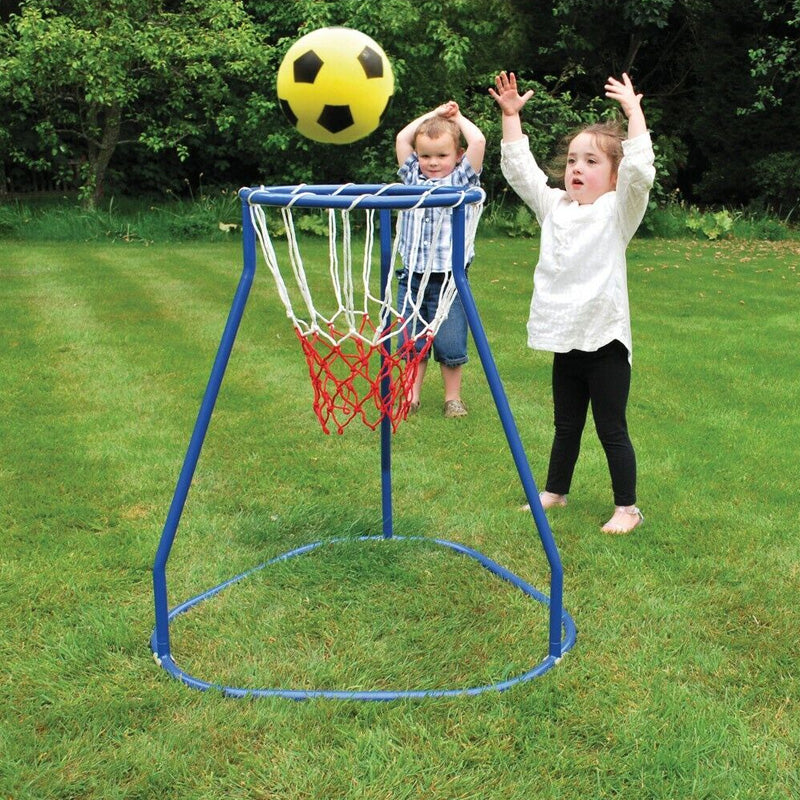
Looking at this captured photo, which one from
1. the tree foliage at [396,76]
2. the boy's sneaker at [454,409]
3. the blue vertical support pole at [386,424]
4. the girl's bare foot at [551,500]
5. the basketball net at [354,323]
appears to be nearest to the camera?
the basketball net at [354,323]

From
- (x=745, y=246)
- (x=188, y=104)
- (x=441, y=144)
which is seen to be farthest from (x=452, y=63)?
(x=441, y=144)

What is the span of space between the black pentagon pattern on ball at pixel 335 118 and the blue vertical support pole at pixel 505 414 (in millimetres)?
628

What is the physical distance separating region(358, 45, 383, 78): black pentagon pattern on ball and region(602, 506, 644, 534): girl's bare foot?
1843 mm

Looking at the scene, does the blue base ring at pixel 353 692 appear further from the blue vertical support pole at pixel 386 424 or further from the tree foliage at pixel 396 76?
the tree foliage at pixel 396 76

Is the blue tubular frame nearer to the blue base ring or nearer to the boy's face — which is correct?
the blue base ring

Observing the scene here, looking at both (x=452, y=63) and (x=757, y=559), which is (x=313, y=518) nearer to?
(x=757, y=559)

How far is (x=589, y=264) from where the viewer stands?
10.7ft

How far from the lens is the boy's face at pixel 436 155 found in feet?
14.0

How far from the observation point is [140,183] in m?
15.2

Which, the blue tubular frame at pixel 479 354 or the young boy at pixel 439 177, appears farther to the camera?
the young boy at pixel 439 177

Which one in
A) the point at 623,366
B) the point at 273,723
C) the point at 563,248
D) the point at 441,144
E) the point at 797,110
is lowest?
the point at 273,723

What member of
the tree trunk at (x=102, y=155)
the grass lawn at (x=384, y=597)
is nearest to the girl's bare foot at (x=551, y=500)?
the grass lawn at (x=384, y=597)

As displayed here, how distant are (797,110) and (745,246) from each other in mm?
4118

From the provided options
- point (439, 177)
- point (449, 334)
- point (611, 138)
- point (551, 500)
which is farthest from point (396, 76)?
point (551, 500)
